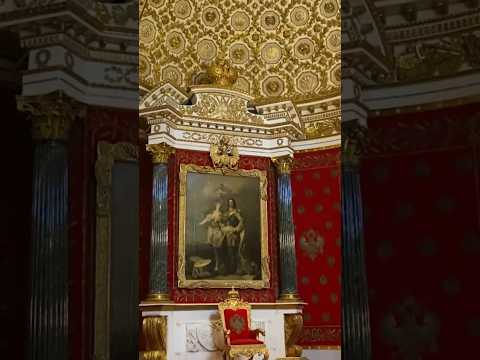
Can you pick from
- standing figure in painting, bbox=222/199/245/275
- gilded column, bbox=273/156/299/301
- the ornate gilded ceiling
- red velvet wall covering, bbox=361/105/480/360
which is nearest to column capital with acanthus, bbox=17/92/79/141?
red velvet wall covering, bbox=361/105/480/360

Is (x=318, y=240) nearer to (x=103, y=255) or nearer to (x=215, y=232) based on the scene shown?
(x=215, y=232)

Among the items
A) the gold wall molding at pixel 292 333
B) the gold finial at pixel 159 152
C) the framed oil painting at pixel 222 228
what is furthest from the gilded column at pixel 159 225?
the gold wall molding at pixel 292 333

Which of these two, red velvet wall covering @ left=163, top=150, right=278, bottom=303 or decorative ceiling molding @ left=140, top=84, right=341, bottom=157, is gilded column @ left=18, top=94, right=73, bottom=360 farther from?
decorative ceiling molding @ left=140, top=84, right=341, bottom=157

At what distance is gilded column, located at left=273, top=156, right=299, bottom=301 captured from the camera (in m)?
9.74

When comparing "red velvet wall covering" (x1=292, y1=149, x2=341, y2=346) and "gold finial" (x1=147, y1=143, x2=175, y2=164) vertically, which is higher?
"gold finial" (x1=147, y1=143, x2=175, y2=164)

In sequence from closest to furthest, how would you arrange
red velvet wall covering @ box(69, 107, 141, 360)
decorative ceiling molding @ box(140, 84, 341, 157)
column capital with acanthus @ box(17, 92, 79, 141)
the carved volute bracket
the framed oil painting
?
red velvet wall covering @ box(69, 107, 141, 360) < column capital with acanthus @ box(17, 92, 79, 141) < the framed oil painting < decorative ceiling molding @ box(140, 84, 341, 157) < the carved volute bracket

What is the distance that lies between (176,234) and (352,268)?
26.4 ft

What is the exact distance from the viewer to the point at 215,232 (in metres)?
9.91

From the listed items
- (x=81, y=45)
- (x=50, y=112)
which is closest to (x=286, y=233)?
(x=50, y=112)

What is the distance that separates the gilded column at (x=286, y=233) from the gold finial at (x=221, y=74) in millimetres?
1561

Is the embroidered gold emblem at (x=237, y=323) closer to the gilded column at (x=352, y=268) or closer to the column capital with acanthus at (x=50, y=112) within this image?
the column capital with acanthus at (x=50, y=112)

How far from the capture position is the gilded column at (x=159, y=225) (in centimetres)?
898

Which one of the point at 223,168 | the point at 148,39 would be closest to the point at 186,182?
the point at 223,168

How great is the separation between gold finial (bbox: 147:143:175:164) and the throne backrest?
2277mm
